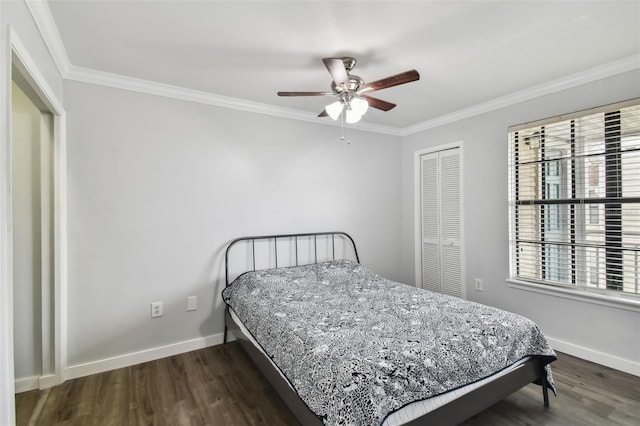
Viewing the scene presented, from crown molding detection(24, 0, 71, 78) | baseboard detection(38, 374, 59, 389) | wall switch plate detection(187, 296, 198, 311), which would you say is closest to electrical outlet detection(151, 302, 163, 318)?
wall switch plate detection(187, 296, 198, 311)

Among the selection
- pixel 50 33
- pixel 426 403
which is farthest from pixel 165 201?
pixel 426 403

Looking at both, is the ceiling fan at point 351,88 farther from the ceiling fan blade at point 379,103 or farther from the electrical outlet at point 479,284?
the electrical outlet at point 479,284

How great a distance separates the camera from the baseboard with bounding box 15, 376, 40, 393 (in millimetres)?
2205

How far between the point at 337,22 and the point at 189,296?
8.35 ft

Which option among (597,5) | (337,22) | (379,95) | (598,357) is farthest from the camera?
(379,95)

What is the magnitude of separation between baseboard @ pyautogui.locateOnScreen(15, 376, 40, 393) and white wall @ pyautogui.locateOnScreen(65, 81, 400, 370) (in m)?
0.24

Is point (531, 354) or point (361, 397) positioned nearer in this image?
point (361, 397)

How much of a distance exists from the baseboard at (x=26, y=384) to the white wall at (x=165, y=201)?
0.24 metres

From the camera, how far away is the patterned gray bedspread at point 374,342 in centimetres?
134

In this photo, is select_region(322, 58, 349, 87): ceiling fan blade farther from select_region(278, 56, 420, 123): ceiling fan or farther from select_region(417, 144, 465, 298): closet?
select_region(417, 144, 465, 298): closet

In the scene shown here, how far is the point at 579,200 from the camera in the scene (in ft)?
8.64

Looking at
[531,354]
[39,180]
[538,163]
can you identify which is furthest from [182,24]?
[538,163]

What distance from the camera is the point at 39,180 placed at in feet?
7.55

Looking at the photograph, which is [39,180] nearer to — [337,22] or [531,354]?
[337,22]
